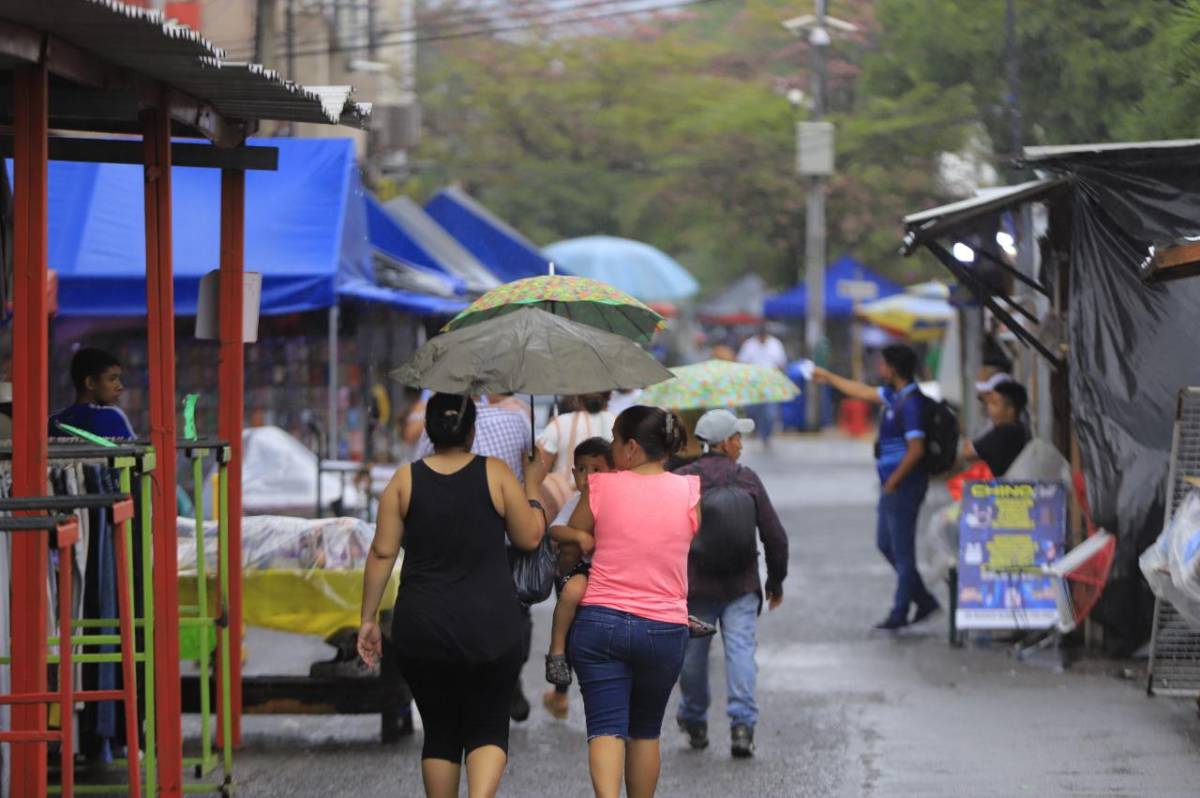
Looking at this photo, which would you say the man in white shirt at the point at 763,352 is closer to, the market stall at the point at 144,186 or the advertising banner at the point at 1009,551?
the advertising banner at the point at 1009,551

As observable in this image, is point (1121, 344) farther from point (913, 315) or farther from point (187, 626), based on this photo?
point (913, 315)

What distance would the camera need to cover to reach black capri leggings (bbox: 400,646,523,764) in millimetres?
6051

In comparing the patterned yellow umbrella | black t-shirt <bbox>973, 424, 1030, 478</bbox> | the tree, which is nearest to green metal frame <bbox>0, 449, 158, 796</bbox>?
black t-shirt <bbox>973, 424, 1030, 478</bbox>

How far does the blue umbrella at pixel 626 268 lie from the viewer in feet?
98.1

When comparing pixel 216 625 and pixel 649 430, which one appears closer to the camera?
pixel 649 430

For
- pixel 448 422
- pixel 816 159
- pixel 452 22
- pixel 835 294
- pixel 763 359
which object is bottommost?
pixel 448 422

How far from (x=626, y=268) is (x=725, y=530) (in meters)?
22.1

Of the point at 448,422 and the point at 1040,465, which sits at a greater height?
the point at 448,422

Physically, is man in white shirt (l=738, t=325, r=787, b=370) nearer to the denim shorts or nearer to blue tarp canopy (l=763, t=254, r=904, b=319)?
blue tarp canopy (l=763, t=254, r=904, b=319)

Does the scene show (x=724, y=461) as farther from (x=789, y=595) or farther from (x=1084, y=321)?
(x=789, y=595)

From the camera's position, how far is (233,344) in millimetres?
7816

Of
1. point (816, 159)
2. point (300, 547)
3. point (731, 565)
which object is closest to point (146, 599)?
point (300, 547)

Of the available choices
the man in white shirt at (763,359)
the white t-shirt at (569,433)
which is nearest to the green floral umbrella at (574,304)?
the white t-shirt at (569,433)

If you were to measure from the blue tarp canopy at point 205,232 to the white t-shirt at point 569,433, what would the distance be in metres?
5.77
